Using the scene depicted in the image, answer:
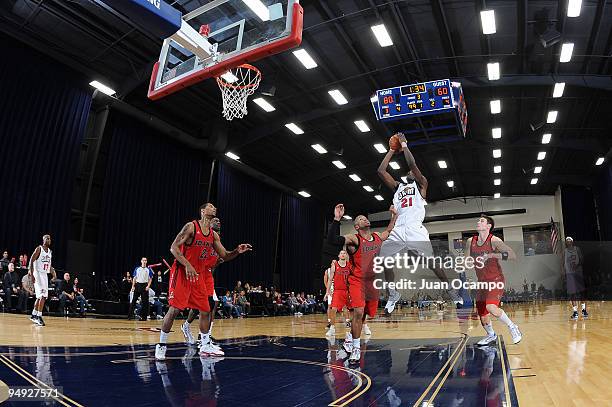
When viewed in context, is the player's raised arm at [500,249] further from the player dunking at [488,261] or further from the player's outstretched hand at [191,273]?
the player's outstretched hand at [191,273]

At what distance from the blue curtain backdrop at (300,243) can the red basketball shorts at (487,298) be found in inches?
774

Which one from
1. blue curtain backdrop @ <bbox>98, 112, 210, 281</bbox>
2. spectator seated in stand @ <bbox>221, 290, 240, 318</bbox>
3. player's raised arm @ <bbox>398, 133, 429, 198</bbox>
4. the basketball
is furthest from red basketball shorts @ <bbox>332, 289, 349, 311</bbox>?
blue curtain backdrop @ <bbox>98, 112, 210, 281</bbox>

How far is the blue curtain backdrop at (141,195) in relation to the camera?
52.0ft

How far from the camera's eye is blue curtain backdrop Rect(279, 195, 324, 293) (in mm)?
26094

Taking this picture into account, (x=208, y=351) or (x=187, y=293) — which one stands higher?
(x=187, y=293)

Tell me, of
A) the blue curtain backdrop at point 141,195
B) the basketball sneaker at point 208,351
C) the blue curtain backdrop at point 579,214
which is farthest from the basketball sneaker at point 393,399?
the blue curtain backdrop at point 579,214

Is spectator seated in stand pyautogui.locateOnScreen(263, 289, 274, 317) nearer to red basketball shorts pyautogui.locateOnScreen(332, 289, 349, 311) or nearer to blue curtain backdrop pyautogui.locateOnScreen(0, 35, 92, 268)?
blue curtain backdrop pyautogui.locateOnScreen(0, 35, 92, 268)

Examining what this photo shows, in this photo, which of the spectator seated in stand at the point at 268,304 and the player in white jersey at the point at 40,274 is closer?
the player in white jersey at the point at 40,274

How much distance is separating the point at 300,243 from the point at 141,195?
40.8 ft

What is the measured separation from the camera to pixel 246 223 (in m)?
22.7

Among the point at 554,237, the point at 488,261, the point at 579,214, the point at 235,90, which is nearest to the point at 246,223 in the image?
the point at 235,90

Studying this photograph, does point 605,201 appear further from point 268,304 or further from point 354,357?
point 354,357

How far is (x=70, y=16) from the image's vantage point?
12.2 meters

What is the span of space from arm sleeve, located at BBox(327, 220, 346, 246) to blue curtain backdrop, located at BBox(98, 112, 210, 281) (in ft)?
41.0
